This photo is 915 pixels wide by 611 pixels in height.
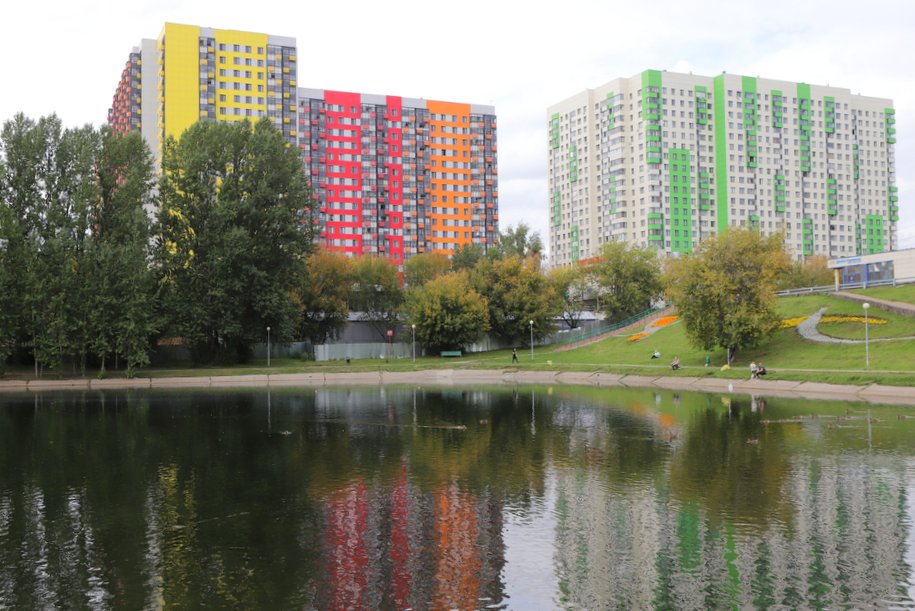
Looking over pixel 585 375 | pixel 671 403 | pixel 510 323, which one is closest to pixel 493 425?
pixel 671 403

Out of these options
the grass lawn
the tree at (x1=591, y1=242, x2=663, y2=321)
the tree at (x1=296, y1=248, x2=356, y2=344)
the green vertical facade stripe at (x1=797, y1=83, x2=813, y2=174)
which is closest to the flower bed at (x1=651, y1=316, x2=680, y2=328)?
the grass lawn

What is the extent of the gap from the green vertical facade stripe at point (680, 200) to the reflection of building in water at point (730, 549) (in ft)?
558

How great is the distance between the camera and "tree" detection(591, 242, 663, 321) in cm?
10519

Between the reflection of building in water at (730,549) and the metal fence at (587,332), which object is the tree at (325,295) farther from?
the reflection of building in water at (730,549)

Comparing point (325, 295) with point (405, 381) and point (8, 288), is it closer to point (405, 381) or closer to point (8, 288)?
point (405, 381)

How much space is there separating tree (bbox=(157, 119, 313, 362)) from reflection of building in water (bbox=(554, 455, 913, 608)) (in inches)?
2478

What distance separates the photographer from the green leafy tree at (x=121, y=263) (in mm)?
72125

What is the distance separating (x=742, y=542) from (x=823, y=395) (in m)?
36.9

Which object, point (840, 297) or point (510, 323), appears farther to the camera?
point (510, 323)

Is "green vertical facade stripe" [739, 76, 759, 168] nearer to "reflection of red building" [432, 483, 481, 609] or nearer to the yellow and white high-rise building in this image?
the yellow and white high-rise building

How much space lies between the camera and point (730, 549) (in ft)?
50.1

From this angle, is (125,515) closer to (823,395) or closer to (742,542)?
(742,542)

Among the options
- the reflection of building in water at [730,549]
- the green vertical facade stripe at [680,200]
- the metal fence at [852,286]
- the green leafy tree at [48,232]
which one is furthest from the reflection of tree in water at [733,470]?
the green vertical facade stripe at [680,200]

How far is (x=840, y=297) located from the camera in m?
77.7
